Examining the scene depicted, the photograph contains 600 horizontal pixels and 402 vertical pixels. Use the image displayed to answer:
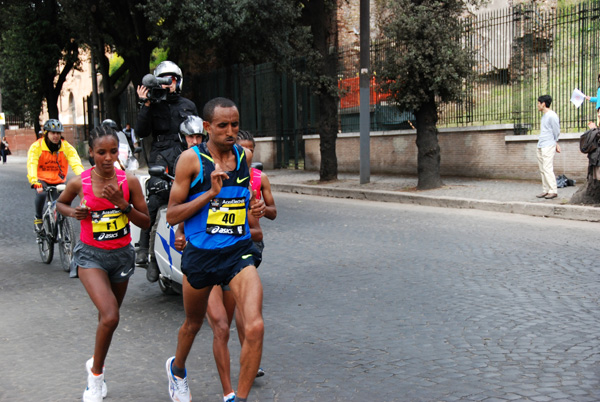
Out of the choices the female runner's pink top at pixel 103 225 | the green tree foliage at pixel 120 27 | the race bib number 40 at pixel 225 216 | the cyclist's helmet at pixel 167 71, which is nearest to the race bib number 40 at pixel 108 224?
the female runner's pink top at pixel 103 225

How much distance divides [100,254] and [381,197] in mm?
11305

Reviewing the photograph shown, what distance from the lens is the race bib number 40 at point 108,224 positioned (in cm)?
444

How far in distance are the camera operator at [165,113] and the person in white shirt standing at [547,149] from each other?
8.15m

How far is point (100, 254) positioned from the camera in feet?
14.5

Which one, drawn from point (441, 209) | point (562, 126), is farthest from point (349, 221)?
point (562, 126)

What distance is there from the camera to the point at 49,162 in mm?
9102

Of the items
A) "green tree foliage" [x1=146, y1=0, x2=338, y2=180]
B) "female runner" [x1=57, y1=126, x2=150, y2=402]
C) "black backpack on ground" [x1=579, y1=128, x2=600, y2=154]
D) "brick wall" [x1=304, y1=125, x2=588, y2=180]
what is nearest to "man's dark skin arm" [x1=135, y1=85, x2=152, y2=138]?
"female runner" [x1=57, y1=126, x2=150, y2=402]

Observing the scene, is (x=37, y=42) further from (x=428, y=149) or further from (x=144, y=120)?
(x=144, y=120)

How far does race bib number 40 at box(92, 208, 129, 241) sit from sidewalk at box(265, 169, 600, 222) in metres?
8.67

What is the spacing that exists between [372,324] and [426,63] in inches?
401

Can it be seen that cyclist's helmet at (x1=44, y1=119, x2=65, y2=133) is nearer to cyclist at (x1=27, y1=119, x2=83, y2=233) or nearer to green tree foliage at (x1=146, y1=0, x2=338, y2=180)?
cyclist at (x1=27, y1=119, x2=83, y2=233)

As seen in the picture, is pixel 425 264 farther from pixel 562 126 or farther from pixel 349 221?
pixel 562 126

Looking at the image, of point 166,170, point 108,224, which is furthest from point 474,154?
point 108,224

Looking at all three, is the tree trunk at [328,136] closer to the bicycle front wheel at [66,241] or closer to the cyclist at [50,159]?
the cyclist at [50,159]
